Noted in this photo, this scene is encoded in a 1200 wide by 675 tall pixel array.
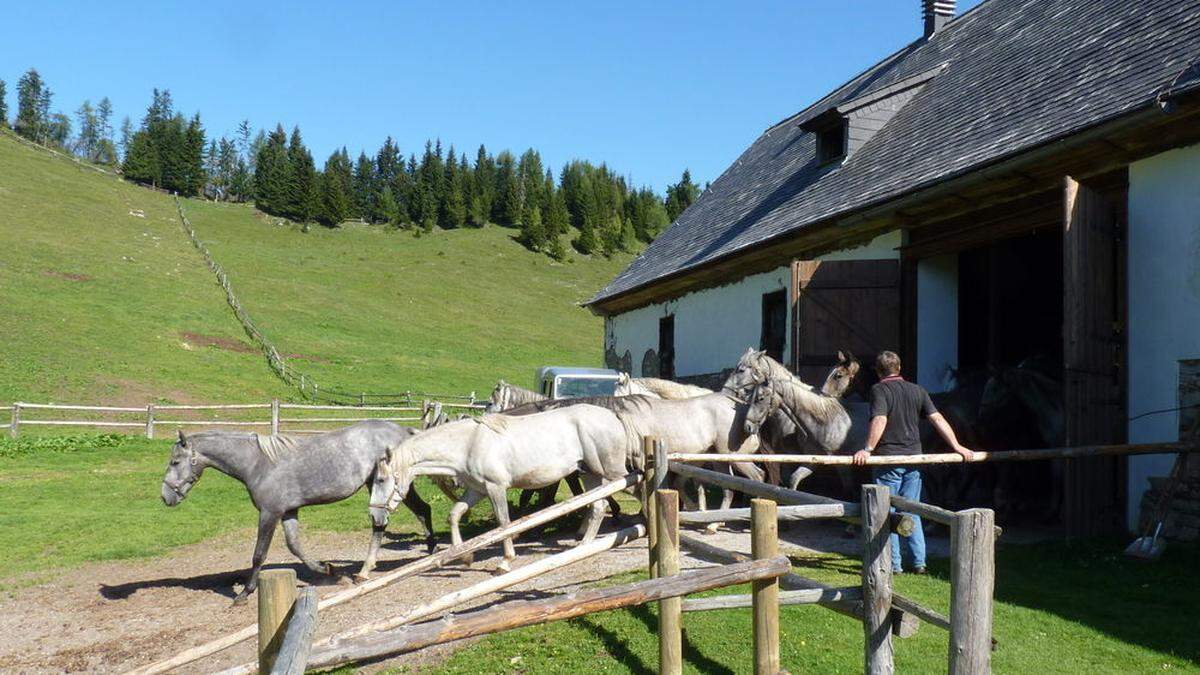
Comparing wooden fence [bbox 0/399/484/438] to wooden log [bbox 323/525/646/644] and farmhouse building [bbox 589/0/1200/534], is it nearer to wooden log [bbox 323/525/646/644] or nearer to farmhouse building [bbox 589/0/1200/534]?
farmhouse building [bbox 589/0/1200/534]

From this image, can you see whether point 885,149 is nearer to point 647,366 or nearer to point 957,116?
point 957,116

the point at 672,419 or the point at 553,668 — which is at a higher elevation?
the point at 672,419

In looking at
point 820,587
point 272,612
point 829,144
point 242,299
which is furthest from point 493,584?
point 242,299

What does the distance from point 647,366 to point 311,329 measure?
29755 mm

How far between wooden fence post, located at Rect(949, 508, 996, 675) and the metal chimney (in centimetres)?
1749

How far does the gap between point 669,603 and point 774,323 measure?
1048 centimetres

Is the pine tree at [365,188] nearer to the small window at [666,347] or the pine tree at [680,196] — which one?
the pine tree at [680,196]

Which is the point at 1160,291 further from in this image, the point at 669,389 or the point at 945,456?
the point at 669,389

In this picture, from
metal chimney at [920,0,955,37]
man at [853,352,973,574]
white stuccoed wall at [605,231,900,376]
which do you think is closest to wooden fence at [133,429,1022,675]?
man at [853,352,973,574]

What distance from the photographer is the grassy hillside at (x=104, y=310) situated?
31977mm

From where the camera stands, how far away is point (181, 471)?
28.6 feet

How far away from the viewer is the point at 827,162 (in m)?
16.4

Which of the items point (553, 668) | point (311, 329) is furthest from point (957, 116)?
point (311, 329)

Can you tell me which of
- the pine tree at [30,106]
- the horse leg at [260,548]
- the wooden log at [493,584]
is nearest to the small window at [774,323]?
the wooden log at [493,584]
